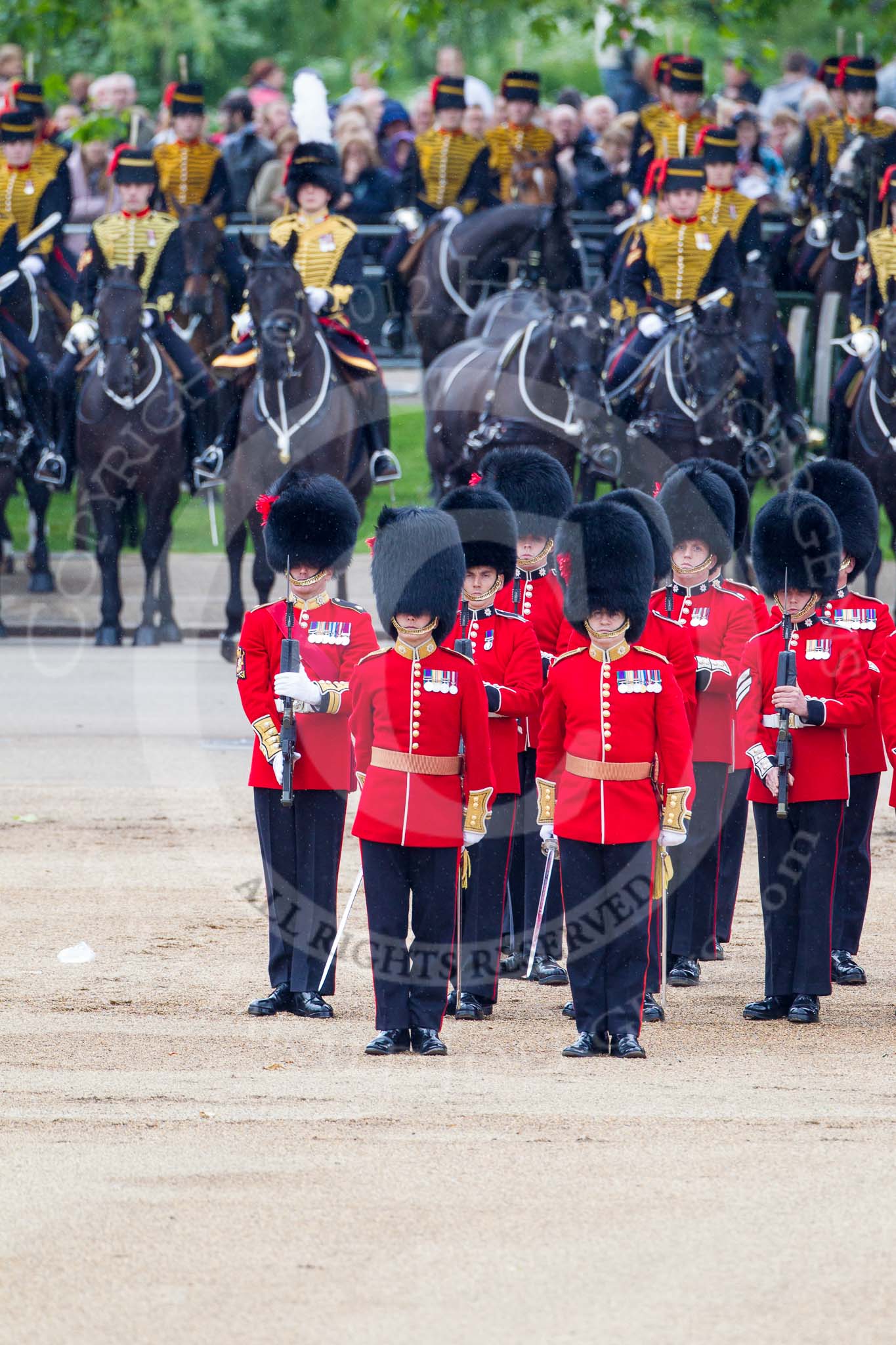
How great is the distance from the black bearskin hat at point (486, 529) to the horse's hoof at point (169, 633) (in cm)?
691

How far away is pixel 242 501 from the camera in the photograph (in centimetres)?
1255

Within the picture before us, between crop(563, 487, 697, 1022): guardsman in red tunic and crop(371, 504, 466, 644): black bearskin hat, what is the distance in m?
0.38

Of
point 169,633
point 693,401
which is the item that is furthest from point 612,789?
point 169,633

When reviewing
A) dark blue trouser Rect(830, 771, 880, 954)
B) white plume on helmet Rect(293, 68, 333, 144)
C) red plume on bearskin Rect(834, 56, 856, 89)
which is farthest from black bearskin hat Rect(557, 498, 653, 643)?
red plume on bearskin Rect(834, 56, 856, 89)

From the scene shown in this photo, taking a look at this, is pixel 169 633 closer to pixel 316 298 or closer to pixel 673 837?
pixel 316 298

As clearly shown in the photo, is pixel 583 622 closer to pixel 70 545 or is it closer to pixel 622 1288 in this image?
pixel 622 1288

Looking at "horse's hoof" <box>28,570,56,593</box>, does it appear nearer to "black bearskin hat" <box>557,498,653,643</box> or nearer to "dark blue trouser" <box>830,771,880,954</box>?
"dark blue trouser" <box>830,771,880,954</box>

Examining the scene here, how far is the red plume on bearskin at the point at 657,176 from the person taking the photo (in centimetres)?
1331

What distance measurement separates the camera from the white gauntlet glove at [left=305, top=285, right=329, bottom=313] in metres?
12.1

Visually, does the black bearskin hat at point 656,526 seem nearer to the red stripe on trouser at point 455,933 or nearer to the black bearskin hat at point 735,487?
the black bearskin hat at point 735,487

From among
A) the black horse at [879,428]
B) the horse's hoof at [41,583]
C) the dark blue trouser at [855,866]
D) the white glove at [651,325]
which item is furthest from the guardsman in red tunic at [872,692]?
the horse's hoof at [41,583]

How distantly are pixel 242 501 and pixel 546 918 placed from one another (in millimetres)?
5995

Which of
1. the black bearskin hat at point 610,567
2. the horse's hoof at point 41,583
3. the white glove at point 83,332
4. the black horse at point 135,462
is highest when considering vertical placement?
the black bearskin hat at point 610,567

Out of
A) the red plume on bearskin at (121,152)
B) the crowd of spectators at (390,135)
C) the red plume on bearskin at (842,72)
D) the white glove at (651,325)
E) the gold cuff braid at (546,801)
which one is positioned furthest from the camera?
the crowd of spectators at (390,135)
